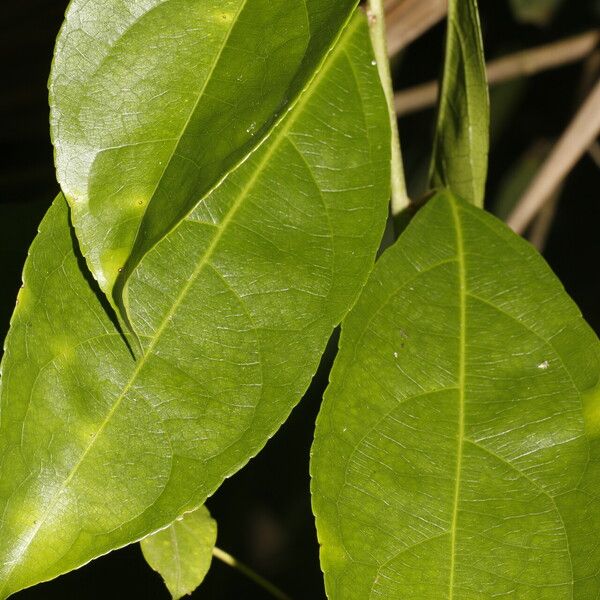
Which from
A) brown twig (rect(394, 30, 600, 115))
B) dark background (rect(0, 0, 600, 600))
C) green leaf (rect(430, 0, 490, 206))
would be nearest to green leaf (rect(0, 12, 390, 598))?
green leaf (rect(430, 0, 490, 206))

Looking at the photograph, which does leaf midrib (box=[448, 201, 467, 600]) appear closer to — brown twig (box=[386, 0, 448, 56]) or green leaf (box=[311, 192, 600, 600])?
green leaf (box=[311, 192, 600, 600])

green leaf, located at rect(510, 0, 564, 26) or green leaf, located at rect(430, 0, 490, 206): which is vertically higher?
green leaf, located at rect(430, 0, 490, 206)

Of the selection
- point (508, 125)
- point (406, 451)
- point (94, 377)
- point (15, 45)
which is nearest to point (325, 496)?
point (406, 451)

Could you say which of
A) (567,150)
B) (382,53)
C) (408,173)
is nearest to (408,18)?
(567,150)

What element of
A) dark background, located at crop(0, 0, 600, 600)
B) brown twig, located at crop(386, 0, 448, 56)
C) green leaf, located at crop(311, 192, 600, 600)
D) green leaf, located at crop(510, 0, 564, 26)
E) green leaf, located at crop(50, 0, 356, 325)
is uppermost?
green leaf, located at crop(50, 0, 356, 325)

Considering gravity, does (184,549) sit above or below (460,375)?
below

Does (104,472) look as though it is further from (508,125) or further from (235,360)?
(508,125)

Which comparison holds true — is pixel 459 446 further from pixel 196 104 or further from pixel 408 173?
pixel 408 173

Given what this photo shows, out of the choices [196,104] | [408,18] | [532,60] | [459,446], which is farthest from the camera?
[532,60]
